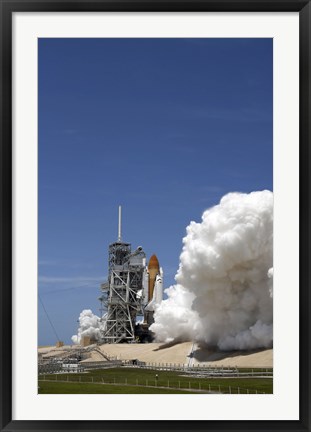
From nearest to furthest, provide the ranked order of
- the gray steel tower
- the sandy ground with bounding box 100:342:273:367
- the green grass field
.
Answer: the green grass field → the sandy ground with bounding box 100:342:273:367 → the gray steel tower

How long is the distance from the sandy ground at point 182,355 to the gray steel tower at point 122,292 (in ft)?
13.4

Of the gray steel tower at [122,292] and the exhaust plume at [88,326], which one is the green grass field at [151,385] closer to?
the gray steel tower at [122,292]

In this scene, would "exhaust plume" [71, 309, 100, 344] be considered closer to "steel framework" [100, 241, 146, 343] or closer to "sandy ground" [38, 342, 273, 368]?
"steel framework" [100, 241, 146, 343]

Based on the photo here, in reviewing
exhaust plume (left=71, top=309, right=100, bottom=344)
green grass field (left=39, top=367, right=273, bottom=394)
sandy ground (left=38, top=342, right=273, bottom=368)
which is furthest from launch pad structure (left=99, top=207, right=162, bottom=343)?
green grass field (left=39, top=367, right=273, bottom=394)

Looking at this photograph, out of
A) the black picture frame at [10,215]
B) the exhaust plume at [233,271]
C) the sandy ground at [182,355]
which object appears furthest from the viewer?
the exhaust plume at [233,271]

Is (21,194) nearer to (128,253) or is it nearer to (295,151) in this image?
(295,151)

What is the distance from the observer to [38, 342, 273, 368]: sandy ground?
5147 centimetres

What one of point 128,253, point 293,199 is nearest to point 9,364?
point 293,199

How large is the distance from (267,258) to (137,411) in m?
42.5

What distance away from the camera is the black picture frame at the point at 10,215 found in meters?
13.5

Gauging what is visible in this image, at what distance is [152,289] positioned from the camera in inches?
3521

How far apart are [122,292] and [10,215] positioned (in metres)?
68.5

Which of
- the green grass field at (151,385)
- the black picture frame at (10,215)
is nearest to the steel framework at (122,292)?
the green grass field at (151,385)

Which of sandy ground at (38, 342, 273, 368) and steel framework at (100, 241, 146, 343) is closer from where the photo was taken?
sandy ground at (38, 342, 273, 368)
